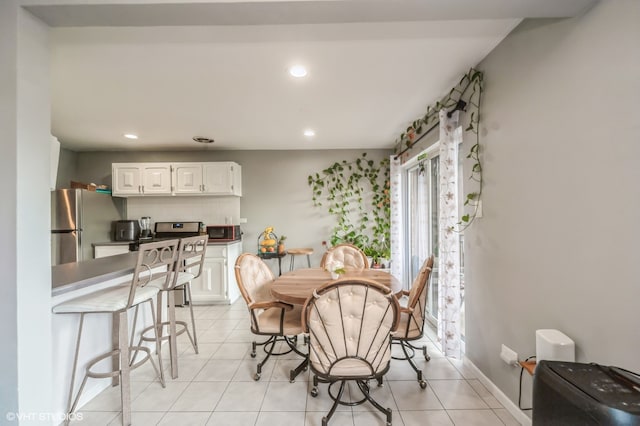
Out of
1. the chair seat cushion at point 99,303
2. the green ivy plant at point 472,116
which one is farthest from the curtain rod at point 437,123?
the chair seat cushion at point 99,303

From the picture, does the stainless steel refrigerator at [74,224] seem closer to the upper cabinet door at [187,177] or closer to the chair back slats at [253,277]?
the upper cabinet door at [187,177]

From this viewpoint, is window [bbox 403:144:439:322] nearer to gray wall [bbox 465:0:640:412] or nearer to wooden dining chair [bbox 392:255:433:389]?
gray wall [bbox 465:0:640:412]

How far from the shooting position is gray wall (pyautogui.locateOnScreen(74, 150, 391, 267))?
15.0 feet

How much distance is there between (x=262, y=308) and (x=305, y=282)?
1.35 ft

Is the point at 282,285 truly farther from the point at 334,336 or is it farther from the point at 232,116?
the point at 232,116

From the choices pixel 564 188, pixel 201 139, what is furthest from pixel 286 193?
pixel 564 188

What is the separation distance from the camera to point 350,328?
1.50 metres

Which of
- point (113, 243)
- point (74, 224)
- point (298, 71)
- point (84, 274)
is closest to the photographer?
point (84, 274)

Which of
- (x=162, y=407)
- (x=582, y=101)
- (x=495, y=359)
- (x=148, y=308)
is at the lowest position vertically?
(x=162, y=407)

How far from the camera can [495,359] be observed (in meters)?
1.89

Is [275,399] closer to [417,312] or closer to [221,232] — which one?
[417,312]

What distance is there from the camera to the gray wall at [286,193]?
15.0 feet

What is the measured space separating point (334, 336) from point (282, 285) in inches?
30.8

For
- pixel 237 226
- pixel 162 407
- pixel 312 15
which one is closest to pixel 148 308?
pixel 162 407
